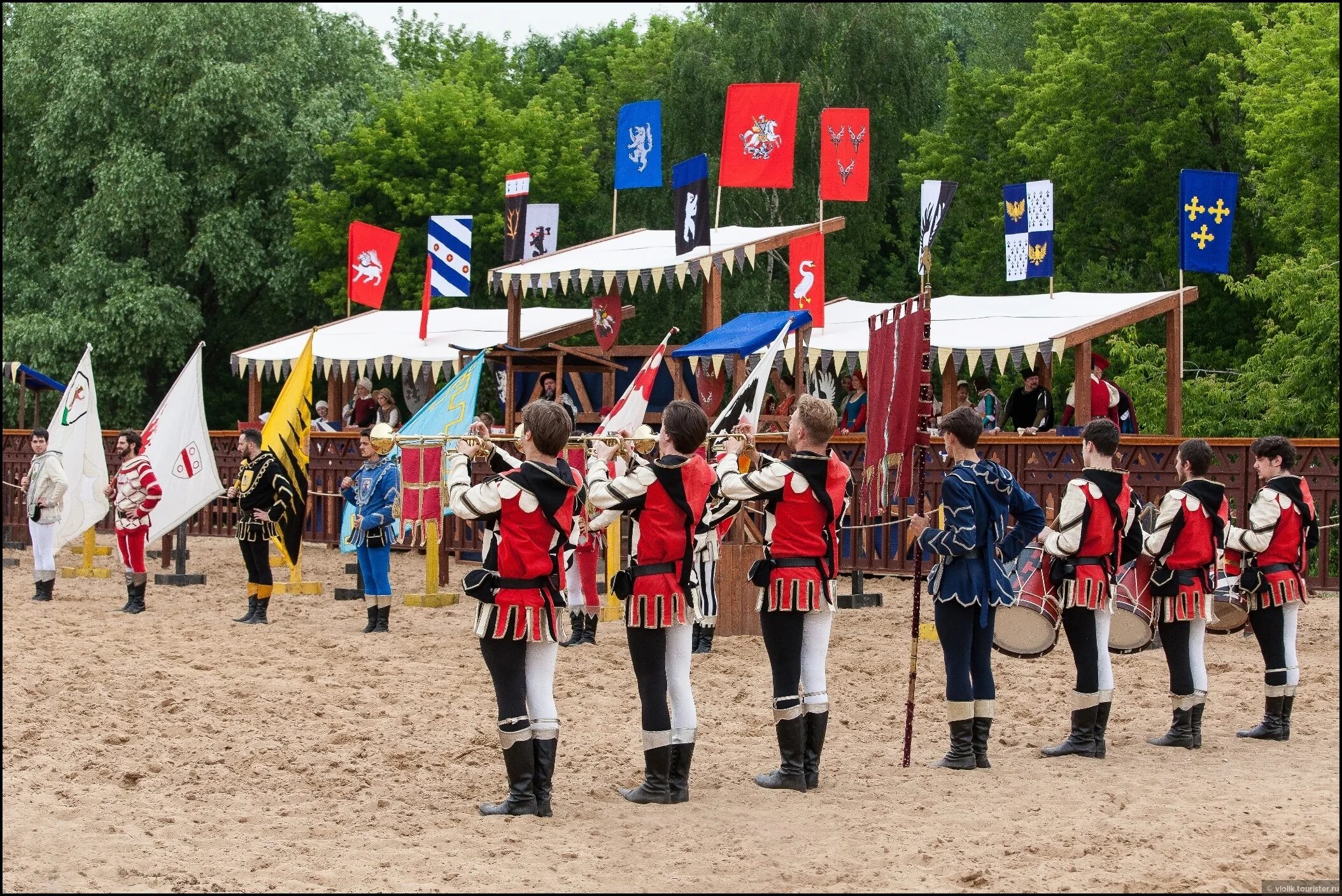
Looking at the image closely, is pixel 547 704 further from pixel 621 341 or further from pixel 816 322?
pixel 621 341

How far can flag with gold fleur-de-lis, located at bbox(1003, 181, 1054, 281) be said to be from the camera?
2047cm

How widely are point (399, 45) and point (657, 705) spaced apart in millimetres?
47088

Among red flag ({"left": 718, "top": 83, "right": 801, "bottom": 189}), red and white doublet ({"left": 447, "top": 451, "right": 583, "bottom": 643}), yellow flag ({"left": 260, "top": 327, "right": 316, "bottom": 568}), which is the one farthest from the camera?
red flag ({"left": 718, "top": 83, "right": 801, "bottom": 189})

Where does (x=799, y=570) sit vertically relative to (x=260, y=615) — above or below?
above

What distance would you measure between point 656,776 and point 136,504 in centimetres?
857

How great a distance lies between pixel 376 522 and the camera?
1318 centimetres

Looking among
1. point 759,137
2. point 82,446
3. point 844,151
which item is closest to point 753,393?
point 759,137

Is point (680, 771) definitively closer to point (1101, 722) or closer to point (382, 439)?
point (1101, 722)

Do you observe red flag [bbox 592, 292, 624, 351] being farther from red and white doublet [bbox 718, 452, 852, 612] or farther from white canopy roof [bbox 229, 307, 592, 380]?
red and white doublet [bbox 718, 452, 852, 612]

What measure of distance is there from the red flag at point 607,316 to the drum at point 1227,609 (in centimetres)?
1043

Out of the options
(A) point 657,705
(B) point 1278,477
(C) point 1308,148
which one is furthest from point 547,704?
(C) point 1308,148

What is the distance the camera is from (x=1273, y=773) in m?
8.07

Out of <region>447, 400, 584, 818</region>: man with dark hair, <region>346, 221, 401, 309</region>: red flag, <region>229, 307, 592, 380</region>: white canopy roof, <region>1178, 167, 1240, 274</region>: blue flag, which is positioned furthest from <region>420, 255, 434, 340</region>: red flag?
<region>447, 400, 584, 818</region>: man with dark hair

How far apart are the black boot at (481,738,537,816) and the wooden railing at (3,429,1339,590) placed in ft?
16.0
